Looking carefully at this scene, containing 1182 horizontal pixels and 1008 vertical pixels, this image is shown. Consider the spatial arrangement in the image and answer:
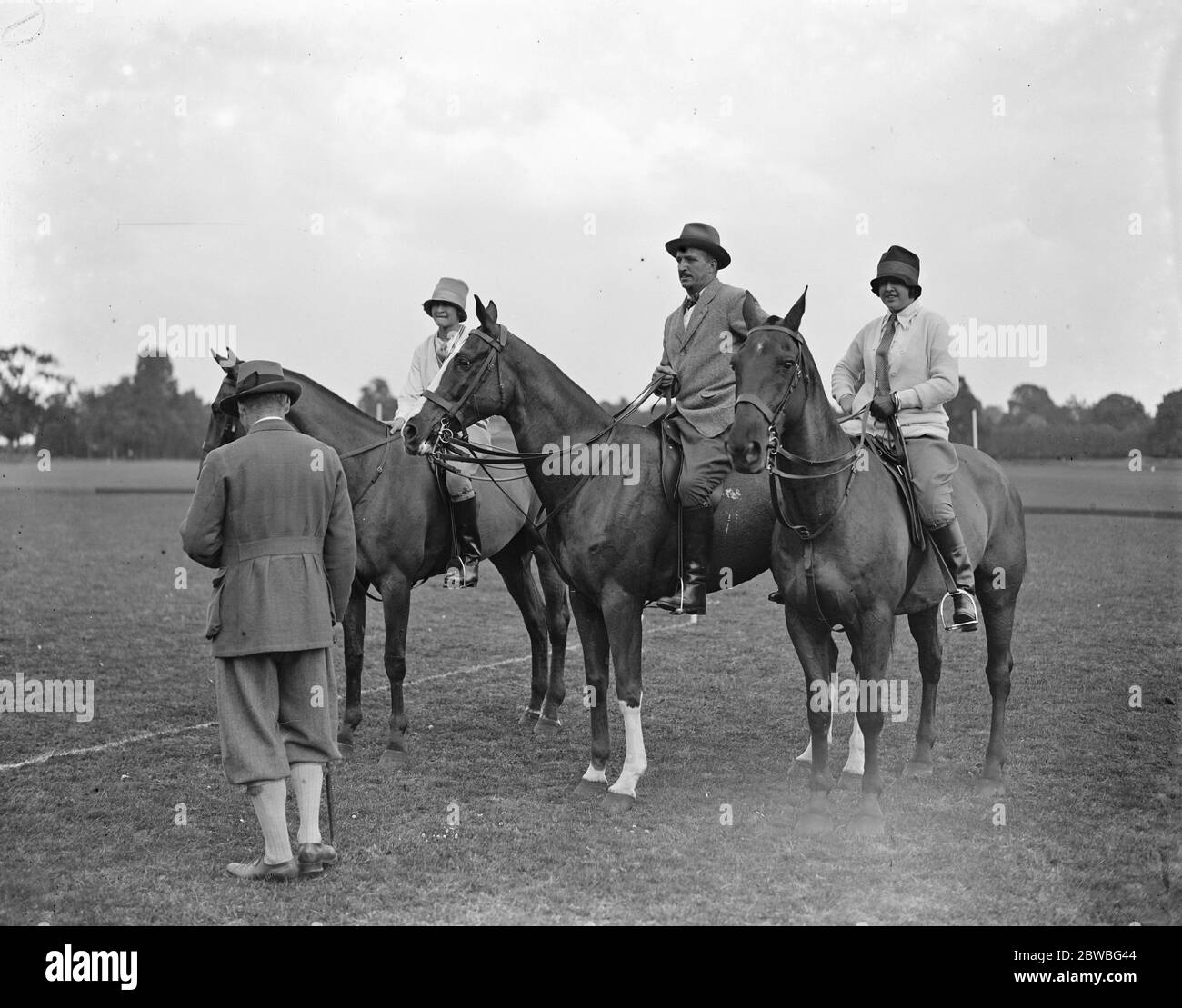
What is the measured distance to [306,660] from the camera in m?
5.55

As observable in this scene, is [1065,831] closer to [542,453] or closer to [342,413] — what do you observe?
[542,453]

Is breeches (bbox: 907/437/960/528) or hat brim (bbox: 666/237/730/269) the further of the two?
hat brim (bbox: 666/237/730/269)

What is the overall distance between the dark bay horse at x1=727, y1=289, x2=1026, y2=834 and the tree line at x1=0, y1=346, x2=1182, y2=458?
6.09ft

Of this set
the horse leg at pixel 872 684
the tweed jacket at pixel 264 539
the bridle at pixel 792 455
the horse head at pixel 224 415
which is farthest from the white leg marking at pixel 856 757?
the horse head at pixel 224 415

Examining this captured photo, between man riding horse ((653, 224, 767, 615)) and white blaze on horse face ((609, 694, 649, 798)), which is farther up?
man riding horse ((653, 224, 767, 615))

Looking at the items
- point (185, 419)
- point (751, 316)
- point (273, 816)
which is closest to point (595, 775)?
point (273, 816)

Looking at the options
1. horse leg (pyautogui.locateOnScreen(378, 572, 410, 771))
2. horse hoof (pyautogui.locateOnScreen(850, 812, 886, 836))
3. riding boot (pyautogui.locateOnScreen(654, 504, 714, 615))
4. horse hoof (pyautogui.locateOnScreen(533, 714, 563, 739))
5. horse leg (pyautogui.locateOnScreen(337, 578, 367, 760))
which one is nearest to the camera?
horse hoof (pyautogui.locateOnScreen(850, 812, 886, 836))

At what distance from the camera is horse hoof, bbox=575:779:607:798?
6.89 metres

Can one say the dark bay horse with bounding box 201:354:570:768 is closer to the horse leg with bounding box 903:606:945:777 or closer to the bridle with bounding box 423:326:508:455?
the bridle with bounding box 423:326:508:455

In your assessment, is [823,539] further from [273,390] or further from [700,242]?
[273,390]

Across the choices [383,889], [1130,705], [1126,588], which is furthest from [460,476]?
[1126,588]

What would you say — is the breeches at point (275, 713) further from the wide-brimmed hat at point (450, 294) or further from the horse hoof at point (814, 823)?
the wide-brimmed hat at point (450, 294)

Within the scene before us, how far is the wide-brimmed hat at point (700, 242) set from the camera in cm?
722

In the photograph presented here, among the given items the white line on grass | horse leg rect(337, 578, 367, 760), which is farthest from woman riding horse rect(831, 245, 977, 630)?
the white line on grass
